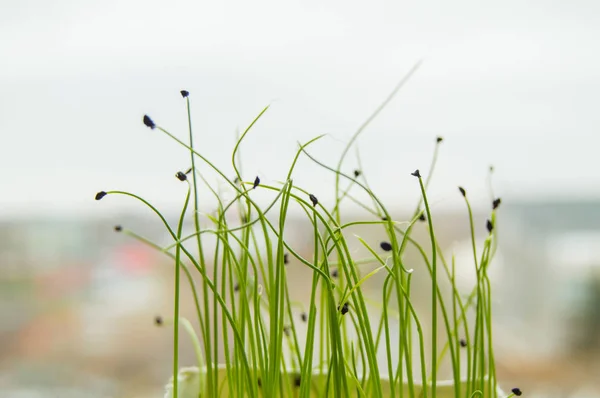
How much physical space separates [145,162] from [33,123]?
8.8 inches

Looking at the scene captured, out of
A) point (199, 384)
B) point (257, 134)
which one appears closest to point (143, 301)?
point (257, 134)

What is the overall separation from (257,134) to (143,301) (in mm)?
499

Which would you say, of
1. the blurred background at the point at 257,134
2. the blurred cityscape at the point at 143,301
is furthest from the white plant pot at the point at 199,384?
the blurred cityscape at the point at 143,301

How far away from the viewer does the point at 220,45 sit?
116cm

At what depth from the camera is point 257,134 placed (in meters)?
1.12

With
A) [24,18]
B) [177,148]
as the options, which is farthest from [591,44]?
[24,18]

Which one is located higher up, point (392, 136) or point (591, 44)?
point (591, 44)

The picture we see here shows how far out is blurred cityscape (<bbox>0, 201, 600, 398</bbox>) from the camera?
139 cm

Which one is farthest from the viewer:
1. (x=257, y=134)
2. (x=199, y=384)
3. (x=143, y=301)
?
(x=143, y=301)

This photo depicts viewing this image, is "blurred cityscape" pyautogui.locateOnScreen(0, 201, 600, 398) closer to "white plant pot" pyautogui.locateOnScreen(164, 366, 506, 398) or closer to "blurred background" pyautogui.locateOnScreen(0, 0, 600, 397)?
"blurred background" pyautogui.locateOnScreen(0, 0, 600, 397)

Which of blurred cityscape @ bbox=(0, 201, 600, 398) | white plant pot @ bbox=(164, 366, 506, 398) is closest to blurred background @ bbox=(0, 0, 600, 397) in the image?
blurred cityscape @ bbox=(0, 201, 600, 398)

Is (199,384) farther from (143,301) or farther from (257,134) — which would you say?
(143,301)

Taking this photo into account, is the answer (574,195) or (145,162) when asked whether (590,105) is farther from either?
(145,162)

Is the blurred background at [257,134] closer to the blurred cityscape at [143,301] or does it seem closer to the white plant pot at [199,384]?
the blurred cityscape at [143,301]
